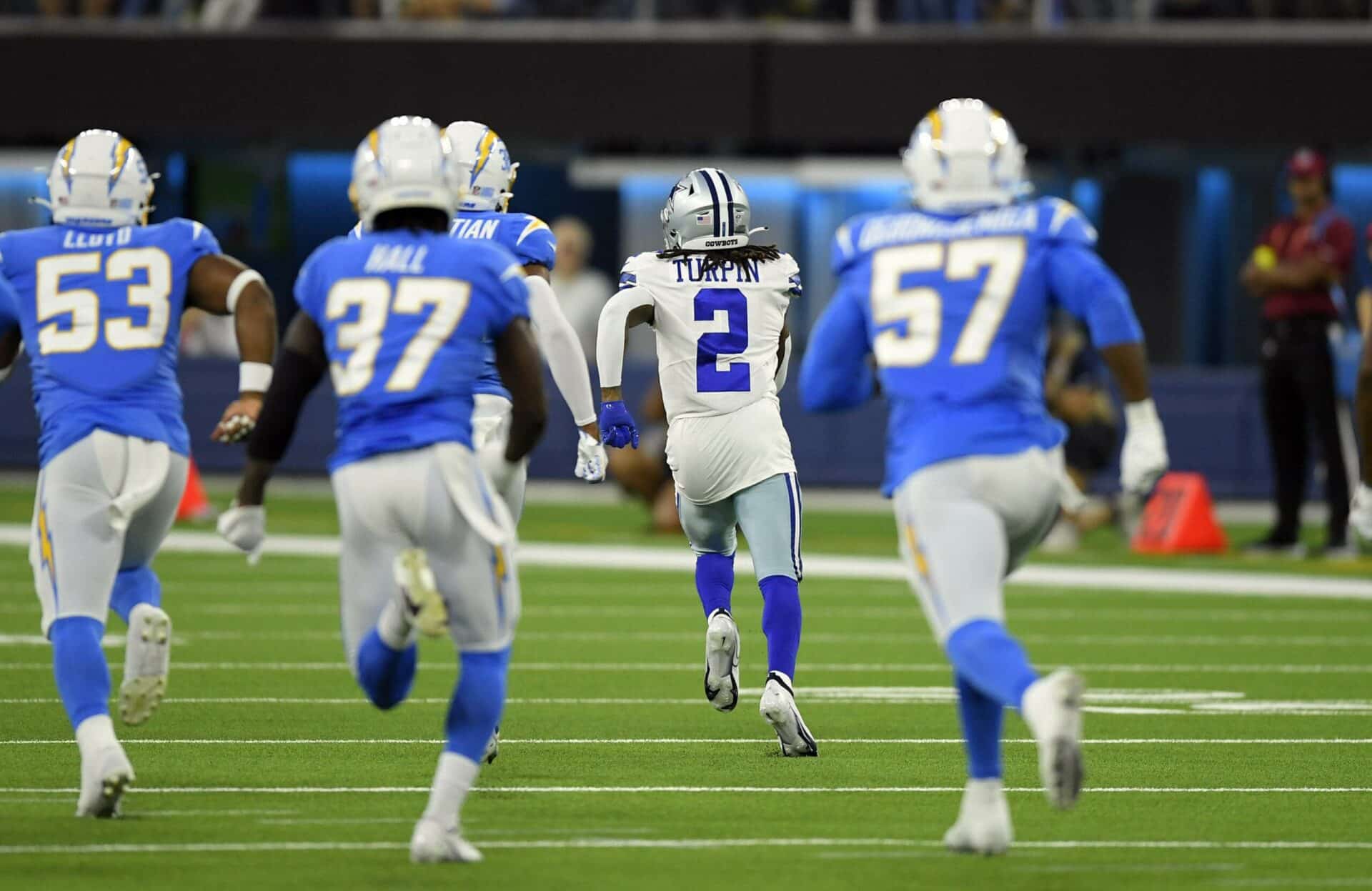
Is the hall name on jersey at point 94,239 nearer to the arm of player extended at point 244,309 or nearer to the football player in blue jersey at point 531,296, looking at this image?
the arm of player extended at point 244,309

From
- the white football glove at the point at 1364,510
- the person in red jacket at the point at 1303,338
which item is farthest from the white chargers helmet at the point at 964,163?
the person in red jacket at the point at 1303,338

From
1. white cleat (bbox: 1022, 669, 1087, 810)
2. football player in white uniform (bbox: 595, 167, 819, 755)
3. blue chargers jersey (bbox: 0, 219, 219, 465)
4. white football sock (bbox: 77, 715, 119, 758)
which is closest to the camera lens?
white cleat (bbox: 1022, 669, 1087, 810)

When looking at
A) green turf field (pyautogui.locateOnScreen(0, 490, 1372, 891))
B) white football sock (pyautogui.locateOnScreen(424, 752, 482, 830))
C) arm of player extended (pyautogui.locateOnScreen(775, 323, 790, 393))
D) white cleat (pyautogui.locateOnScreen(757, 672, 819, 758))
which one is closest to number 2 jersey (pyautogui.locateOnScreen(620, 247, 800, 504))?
arm of player extended (pyautogui.locateOnScreen(775, 323, 790, 393))

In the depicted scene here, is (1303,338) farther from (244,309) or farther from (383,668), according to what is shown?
(383,668)

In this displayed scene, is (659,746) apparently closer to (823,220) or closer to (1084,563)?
(1084,563)

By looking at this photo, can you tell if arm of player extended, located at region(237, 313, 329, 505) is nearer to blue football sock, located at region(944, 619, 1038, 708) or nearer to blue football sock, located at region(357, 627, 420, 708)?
blue football sock, located at region(357, 627, 420, 708)

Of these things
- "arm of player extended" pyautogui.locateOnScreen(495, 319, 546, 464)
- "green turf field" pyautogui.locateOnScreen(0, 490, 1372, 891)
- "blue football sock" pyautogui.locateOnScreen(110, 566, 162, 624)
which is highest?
"arm of player extended" pyautogui.locateOnScreen(495, 319, 546, 464)

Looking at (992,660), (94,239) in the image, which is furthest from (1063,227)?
(94,239)

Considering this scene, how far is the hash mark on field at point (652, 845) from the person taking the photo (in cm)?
605

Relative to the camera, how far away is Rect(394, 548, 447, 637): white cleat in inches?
222

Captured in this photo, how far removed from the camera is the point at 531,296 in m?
7.28

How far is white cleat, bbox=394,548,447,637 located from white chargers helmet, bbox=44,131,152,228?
175cm

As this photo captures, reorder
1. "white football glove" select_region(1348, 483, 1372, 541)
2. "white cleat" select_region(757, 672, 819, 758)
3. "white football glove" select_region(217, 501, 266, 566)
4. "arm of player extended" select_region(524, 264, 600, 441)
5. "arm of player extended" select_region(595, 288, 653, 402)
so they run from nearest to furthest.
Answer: "white football glove" select_region(217, 501, 266, 566), "arm of player extended" select_region(524, 264, 600, 441), "white cleat" select_region(757, 672, 819, 758), "arm of player extended" select_region(595, 288, 653, 402), "white football glove" select_region(1348, 483, 1372, 541)

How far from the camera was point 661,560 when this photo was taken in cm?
1577
